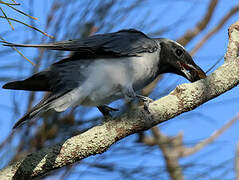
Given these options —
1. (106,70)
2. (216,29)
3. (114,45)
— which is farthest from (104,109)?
(216,29)

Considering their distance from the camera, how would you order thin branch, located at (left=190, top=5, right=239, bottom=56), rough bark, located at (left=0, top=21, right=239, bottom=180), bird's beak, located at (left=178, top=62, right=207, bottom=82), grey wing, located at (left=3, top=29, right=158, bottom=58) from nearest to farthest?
rough bark, located at (left=0, top=21, right=239, bottom=180) → grey wing, located at (left=3, top=29, right=158, bottom=58) → bird's beak, located at (left=178, top=62, right=207, bottom=82) → thin branch, located at (left=190, top=5, right=239, bottom=56)

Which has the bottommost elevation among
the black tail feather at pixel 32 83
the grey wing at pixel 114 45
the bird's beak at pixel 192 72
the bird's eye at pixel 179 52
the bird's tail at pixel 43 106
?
the bird's tail at pixel 43 106

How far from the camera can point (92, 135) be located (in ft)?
4.17

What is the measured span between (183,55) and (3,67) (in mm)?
938

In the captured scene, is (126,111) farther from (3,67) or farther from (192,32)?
(192,32)

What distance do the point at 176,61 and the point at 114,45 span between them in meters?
0.42

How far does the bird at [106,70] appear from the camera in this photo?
66.1 inches

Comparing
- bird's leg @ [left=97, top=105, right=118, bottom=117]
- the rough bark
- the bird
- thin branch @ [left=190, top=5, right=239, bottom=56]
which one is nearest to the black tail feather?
the bird

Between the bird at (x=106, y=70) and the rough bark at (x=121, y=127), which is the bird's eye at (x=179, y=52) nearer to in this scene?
the bird at (x=106, y=70)

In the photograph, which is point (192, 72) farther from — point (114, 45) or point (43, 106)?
point (43, 106)

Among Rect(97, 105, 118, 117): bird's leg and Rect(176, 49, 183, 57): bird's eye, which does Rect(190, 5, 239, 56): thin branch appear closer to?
Rect(176, 49, 183, 57): bird's eye

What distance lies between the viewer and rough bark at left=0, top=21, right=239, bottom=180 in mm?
1210

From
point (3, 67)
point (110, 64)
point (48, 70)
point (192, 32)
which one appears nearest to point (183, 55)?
point (192, 32)

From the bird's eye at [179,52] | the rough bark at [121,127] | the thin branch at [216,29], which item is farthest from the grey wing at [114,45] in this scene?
the rough bark at [121,127]
